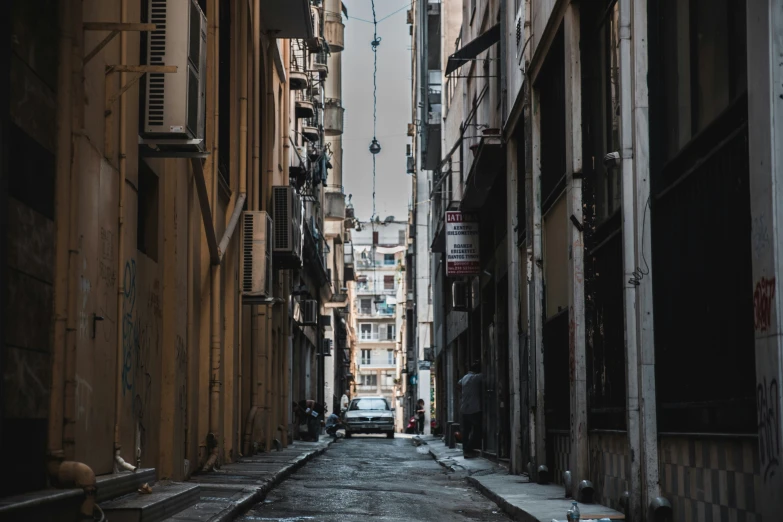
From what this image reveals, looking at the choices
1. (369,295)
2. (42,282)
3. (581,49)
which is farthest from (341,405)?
(42,282)

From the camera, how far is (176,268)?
1231cm

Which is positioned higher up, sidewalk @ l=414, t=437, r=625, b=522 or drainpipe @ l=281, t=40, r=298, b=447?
drainpipe @ l=281, t=40, r=298, b=447

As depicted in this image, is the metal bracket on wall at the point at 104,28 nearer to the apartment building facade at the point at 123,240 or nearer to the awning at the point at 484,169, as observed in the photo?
the apartment building facade at the point at 123,240

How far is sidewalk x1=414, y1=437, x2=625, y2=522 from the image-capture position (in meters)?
9.33

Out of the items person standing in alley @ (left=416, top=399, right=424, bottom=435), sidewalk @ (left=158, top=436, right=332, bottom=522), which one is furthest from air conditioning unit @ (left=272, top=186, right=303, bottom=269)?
person standing in alley @ (left=416, top=399, right=424, bottom=435)

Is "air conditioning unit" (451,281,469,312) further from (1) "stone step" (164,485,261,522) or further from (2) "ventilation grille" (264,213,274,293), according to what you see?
(1) "stone step" (164,485,261,522)

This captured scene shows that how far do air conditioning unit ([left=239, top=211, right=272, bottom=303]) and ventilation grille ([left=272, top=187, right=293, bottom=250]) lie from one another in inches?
123

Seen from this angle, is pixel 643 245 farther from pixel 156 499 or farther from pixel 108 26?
pixel 108 26

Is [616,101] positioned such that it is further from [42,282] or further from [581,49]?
[42,282]

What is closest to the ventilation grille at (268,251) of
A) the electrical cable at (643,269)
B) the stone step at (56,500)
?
the stone step at (56,500)

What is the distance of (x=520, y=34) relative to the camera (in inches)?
642

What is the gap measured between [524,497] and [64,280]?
5781mm

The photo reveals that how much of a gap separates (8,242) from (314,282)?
135ft

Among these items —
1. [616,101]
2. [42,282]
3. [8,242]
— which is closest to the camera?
[8,242]
